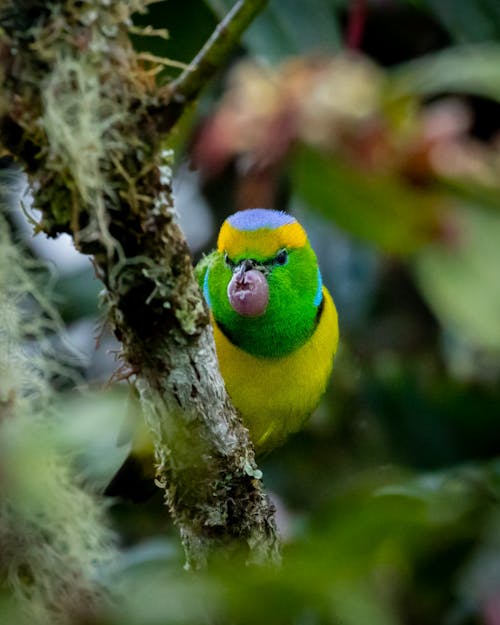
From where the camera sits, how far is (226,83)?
2.78 meters

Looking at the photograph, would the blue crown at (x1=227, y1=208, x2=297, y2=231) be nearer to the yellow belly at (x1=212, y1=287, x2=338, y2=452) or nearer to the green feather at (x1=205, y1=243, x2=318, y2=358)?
the green feather at (x1=205, y1=243, x2=318, y2=358)

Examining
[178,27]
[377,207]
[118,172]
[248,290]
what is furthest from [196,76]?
[178,27]

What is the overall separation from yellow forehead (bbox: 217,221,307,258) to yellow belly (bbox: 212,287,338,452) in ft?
0.60

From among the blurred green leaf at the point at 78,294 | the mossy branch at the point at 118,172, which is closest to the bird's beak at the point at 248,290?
the blurred green leaf at the point at 78,294

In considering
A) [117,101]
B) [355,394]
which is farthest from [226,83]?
[117,101]

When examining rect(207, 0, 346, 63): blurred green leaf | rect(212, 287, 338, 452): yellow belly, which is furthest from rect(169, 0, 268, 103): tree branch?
rect(212, 287, 338, 452): yellow belly

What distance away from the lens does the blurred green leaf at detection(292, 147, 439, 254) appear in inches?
36.5

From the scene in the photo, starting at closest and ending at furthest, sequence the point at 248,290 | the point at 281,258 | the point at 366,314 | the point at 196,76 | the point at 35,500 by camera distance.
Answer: the point at 35,500 → the point at 196,76 → the point at 248,290 → the point at 281,258 → the point at 366,314

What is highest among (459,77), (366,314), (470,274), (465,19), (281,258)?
(459,77)

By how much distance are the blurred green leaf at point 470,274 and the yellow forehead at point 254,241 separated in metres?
1.31

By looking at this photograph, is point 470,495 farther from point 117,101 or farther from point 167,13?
point 117,101

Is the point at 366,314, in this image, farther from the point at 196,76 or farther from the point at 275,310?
the point at 196,76

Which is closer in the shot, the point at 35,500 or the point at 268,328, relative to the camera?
the point at 35,500

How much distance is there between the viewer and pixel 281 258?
2.28 metres
